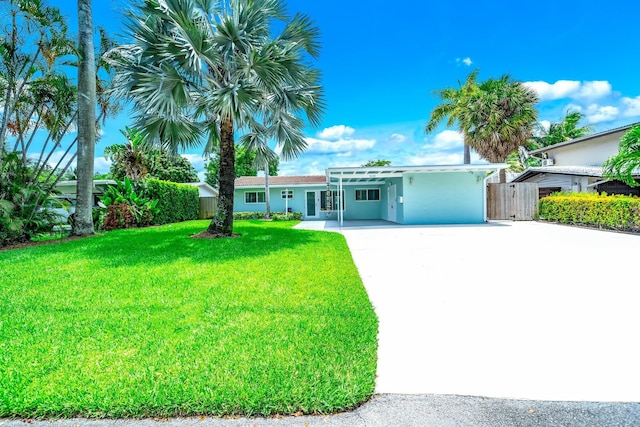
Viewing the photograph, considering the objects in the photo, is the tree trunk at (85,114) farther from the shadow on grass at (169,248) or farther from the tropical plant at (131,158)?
the tropical plant at (131,158)

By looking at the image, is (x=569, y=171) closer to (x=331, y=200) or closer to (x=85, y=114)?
(x=331, y=200)

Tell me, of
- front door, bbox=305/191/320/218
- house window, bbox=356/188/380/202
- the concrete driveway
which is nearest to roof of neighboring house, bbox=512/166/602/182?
house window, bbox=356/188/380/202

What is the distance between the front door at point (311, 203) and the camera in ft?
72.2

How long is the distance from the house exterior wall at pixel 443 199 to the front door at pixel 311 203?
7469mm

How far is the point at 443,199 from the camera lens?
52.5 feet

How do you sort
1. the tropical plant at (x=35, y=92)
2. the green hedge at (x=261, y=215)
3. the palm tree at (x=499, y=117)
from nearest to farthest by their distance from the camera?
the tropical plant at (x=35, y=92) → the palm tree at (x=499, y=117) → the green hedge at (x=261, y=215)

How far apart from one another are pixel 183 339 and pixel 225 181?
23.6 ft

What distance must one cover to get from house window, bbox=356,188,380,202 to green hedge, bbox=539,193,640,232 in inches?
361

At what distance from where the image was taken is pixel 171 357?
107 inches

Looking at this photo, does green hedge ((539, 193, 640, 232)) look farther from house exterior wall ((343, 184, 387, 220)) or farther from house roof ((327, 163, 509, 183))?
house exterior wall ((343, 184, 387, 220))

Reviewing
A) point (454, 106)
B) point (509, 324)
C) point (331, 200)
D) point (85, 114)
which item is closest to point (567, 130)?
point (454, 106)

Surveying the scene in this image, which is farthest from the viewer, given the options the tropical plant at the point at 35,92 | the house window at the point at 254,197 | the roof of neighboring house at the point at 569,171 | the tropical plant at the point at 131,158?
the house window at the point at 254,197

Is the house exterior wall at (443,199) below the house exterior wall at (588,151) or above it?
below

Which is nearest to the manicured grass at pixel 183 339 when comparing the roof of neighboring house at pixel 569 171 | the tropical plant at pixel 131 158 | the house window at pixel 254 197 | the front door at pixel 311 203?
the tropical plant at pixel 131 158
